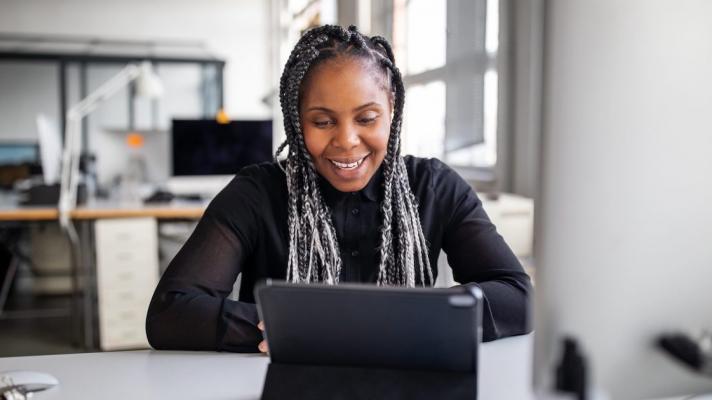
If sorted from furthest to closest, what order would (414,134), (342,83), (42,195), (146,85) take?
(146,85)
(42,195)
(414,134)
(342,83)

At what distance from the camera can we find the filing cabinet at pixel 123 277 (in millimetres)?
3082

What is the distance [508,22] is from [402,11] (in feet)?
3.45

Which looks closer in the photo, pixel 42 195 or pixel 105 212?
pixel 105 212

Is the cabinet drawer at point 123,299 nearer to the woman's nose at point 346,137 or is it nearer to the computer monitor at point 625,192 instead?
the woman's nose at point 346,137

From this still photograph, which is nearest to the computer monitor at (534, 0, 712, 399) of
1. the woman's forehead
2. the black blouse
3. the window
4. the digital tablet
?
the digital tablet

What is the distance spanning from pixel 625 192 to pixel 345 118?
0.78 meters

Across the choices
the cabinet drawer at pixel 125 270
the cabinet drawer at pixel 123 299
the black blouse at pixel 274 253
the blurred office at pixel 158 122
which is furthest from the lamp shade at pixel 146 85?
the black blouse at pixel 274 253

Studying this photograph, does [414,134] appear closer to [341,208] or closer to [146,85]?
[341,208]

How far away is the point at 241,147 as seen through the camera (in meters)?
3.30

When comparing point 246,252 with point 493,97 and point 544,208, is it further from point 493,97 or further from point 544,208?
point 493,97

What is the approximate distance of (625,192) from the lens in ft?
1.40

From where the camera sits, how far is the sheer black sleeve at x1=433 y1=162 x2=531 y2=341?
1.02m

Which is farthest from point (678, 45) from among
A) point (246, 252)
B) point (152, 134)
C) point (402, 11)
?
point (152, 134)

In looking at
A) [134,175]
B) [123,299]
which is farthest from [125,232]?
[134,175]
